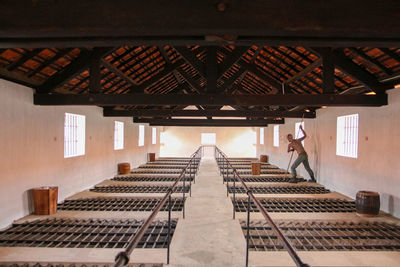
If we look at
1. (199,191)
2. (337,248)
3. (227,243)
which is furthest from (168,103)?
(337,248)

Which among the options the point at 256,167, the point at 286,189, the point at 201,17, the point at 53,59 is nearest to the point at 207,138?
the point at 256,167

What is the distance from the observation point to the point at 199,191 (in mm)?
7105

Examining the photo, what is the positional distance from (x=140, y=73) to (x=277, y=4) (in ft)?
23.4

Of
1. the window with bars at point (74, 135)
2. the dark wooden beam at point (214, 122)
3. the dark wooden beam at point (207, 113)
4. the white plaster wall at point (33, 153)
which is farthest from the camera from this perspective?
the dark wooden beam at point (214, 122)

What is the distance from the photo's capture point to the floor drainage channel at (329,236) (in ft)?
14.5

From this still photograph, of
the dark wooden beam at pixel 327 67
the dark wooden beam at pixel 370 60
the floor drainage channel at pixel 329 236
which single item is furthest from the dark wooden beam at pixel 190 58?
the floor drainage channel at pixel 329 236

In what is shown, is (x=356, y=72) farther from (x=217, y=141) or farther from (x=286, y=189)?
(x=217, y=141)

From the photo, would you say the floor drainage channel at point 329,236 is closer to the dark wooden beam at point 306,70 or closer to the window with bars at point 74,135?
the dark wooden beam at point 306,70

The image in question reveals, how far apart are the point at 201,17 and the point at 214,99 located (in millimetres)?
3625

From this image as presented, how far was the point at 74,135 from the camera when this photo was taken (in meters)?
8.10

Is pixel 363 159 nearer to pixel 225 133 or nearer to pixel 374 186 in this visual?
pixel 374 186

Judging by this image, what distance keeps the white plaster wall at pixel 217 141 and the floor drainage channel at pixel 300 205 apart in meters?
15.2

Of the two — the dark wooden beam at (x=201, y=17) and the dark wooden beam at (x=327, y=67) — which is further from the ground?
the dark wooden beam at (x=327, y=67)

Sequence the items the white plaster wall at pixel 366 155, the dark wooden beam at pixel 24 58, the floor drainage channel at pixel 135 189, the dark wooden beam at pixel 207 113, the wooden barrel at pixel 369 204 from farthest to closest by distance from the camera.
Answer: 1. the dark wooden beam at pixel 207 113
2. the floor drainage channel at pixel 135 189
3. the white plaster wall at pixel 366 155
4. the wooden barrel at pixel 369 204
5. the dark wooden beam at pixel 24 58
